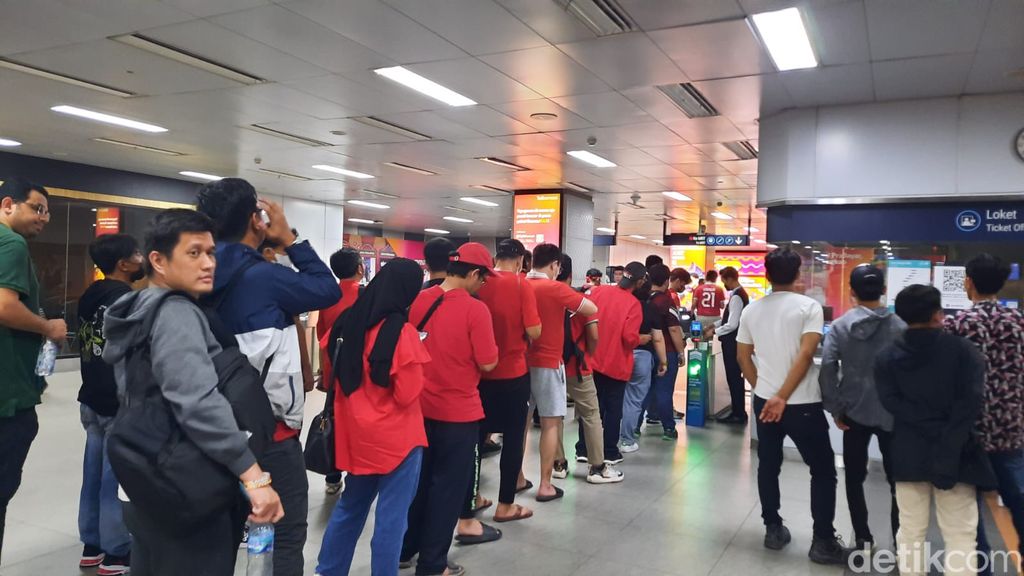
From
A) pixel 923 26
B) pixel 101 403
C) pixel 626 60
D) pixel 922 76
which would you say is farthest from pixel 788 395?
pixel 101 403

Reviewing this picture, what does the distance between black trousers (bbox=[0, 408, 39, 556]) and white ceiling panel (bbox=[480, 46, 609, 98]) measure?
3553 millimetres

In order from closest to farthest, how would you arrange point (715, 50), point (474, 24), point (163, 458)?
point (163, 458)
point (474, 24)
point (715, 50)

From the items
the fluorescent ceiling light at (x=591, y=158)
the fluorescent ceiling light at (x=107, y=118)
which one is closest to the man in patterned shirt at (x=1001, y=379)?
the fluorescent ceiling light at (x=591, y=158)

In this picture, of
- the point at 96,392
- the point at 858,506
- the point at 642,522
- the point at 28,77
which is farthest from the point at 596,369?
the point at 28,77

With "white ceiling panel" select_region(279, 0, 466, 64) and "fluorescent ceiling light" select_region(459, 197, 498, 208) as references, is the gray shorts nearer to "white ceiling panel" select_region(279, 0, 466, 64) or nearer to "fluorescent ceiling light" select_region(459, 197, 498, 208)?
"white ceiling panel" select_region(279, 0, 466, 64)

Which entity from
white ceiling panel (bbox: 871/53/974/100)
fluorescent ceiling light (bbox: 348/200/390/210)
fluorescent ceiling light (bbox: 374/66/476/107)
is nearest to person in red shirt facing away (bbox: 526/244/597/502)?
fluorescent ceiling light (bbox: 374/66/476/107)

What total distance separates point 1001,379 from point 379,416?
8.82 feet

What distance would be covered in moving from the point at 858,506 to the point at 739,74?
312cm

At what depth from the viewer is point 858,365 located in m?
3.30

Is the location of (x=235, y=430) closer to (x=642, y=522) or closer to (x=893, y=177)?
(x=642, y=522)

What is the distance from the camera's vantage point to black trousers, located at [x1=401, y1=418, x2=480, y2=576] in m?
3.05

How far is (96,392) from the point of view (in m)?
2.97

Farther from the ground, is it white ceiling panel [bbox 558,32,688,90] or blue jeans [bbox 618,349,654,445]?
white ceiling panel [bbox 558,32,688,90]

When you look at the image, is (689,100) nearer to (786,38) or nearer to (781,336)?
Result: (786,38)
